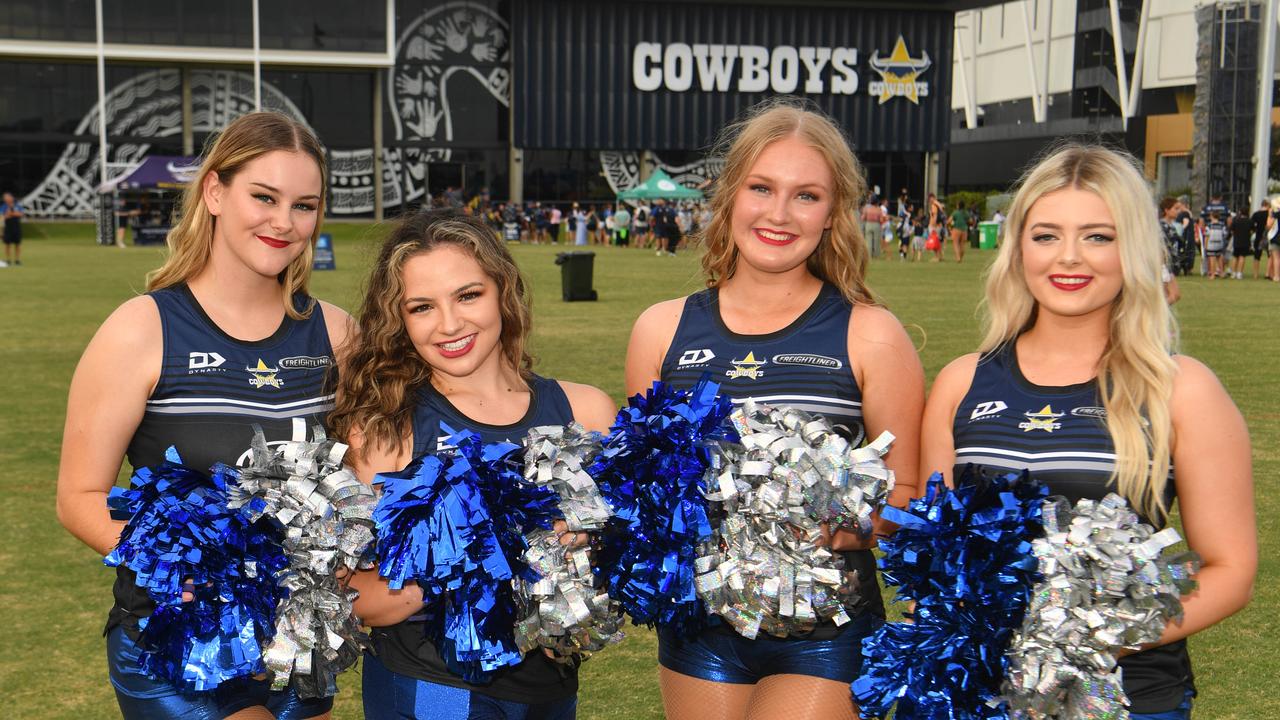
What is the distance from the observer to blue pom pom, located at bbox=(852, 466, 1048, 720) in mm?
2275

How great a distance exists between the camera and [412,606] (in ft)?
8.29

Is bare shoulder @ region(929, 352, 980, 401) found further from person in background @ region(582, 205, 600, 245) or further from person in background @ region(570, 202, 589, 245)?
person in background @ region(582, 205, 600, 245)

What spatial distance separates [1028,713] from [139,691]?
177 cm

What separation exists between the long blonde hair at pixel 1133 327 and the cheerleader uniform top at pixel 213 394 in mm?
1667

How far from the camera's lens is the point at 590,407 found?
287 centimetres

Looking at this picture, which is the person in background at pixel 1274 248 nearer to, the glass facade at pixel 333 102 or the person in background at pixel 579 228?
the person in background at pixel 579 228

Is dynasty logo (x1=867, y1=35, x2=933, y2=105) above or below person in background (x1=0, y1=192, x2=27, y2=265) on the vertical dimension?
above

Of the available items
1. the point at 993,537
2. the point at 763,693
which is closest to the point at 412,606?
the point at 763,693

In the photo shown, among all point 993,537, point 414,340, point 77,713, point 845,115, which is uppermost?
point 845,115

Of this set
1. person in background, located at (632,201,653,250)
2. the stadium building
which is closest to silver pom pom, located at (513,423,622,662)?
person in background, located at (632,201,653,250)

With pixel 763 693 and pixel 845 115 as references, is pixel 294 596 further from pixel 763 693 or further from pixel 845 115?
pixel 845 115

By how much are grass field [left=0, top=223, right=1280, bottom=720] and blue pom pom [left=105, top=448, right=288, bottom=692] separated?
47 cm

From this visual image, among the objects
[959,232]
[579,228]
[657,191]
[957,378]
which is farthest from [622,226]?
[957,378]

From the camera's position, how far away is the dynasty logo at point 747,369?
9.57 feet
